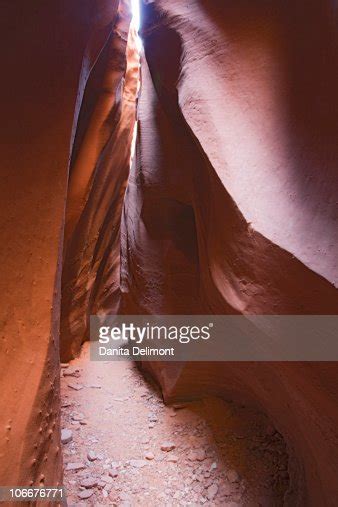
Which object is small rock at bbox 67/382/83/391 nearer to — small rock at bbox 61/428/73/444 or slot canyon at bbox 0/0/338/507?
slot canyon at bbox 0/0/338/507

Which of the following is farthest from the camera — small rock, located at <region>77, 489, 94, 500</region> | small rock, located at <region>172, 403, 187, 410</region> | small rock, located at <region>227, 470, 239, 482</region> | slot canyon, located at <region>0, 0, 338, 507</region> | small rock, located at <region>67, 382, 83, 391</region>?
small rock, located at <region>67, 382, 83, 391</region>

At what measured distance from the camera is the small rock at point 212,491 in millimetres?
2902

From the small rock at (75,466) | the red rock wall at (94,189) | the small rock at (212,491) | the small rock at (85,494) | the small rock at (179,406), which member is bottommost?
the small rock at (179,406)

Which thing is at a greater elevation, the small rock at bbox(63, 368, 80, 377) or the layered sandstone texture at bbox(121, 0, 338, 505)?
the layered sandstone texture at bbox(121, 0, 338, 505)

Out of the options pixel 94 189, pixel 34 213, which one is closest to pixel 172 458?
pixel 34 213

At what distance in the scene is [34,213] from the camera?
1918 millimetres

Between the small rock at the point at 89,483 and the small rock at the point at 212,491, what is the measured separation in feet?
3.17

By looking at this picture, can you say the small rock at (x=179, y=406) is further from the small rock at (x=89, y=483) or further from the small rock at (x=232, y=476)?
the small rock at (x=89, y=483)

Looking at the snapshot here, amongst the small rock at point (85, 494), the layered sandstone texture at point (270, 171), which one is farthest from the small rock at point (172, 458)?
the layered sandstone texture at point (270, 171)

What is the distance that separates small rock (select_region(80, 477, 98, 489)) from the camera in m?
2.91

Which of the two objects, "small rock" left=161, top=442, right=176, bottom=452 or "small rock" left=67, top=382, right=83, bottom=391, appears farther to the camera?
"small rock" left=67, top=382, right=83, bottom=391

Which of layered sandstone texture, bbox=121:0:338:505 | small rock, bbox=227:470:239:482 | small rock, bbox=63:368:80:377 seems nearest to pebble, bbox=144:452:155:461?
small rock, bbox=227:470:239:482

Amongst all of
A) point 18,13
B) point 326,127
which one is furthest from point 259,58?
point 18,13

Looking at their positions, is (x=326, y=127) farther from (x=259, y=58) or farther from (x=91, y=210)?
(x=91, y=210)
